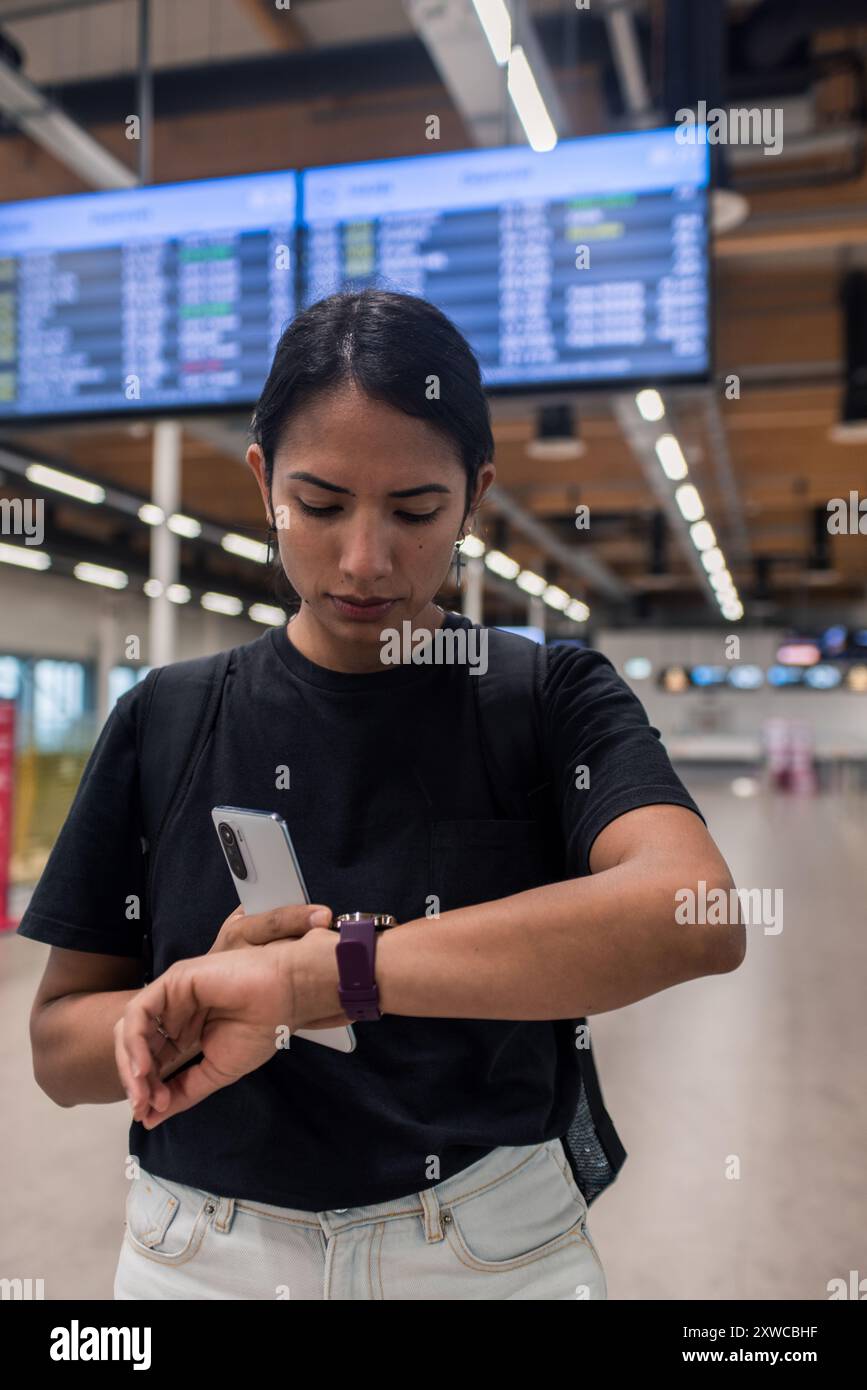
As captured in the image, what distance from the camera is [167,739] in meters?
1.10

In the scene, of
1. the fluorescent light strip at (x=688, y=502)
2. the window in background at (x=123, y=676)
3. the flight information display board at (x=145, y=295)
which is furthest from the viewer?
the window in background at (x=123, y=676)

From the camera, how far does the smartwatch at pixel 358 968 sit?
2.86ft

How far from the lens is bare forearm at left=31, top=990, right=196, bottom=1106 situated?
1036 millimetres

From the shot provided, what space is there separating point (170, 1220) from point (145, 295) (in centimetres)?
274

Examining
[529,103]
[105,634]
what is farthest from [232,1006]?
[105,634]

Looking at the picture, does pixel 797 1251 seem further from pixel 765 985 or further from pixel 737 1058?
pixel 765 985

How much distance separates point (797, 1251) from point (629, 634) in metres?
25.2

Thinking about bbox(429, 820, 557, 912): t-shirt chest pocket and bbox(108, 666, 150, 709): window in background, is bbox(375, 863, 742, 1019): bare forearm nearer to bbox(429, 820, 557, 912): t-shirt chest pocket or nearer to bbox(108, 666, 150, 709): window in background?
bbox(429, 820, 557, 912): t-shirt chest pocket

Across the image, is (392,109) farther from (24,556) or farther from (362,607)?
(24,556)

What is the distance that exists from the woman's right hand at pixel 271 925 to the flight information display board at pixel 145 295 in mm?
2381

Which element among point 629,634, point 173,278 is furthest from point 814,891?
point 629,634

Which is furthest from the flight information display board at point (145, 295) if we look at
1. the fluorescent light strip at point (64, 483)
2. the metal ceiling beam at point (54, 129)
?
the fluorescent light strip at point (64, 483)

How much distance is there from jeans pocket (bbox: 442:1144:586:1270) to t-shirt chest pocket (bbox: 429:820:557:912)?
10.3 inches

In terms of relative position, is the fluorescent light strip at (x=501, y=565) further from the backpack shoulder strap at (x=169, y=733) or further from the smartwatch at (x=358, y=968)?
the smartwatch at (x=358, y=968)
